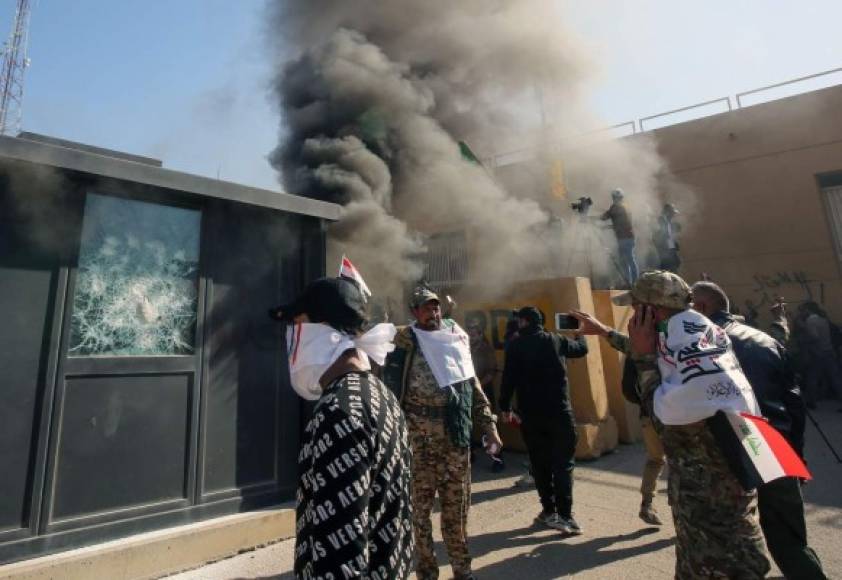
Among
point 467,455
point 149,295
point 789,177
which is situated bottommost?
point 467,455

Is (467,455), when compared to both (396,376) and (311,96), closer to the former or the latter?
(396,376)

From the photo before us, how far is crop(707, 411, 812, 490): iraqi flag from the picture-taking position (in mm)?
1605

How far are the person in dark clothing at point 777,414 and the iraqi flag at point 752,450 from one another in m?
0.80

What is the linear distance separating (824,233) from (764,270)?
4.48 ft

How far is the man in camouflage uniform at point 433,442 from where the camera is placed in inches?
105

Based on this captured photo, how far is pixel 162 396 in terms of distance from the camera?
3297 mm

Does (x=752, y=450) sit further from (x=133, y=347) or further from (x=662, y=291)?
(x=133, y=347)

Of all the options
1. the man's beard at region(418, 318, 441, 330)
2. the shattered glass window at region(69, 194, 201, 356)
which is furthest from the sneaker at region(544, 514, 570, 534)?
the shattered glass window at region(69, 194, 201, 356)

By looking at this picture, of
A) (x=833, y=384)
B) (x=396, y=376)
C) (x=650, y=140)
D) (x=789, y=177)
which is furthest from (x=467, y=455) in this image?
(x=650, y=140)

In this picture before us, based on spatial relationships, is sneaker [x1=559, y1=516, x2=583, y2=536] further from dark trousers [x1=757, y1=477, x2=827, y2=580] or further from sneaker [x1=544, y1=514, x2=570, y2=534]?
dark trousers [x1=757, y1=477, x2=827, y2=580]

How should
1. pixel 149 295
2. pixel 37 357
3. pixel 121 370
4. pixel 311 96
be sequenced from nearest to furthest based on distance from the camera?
pixel 37 357 < pixel 121 370 < pixel 149 295 < pixel 311 96

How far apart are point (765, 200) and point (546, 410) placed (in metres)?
11.1

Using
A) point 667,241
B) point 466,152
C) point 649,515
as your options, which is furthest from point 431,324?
point 667,241

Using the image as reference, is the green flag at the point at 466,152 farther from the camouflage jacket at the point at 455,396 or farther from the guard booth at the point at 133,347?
the camouflage jacket at the point at 455,396
